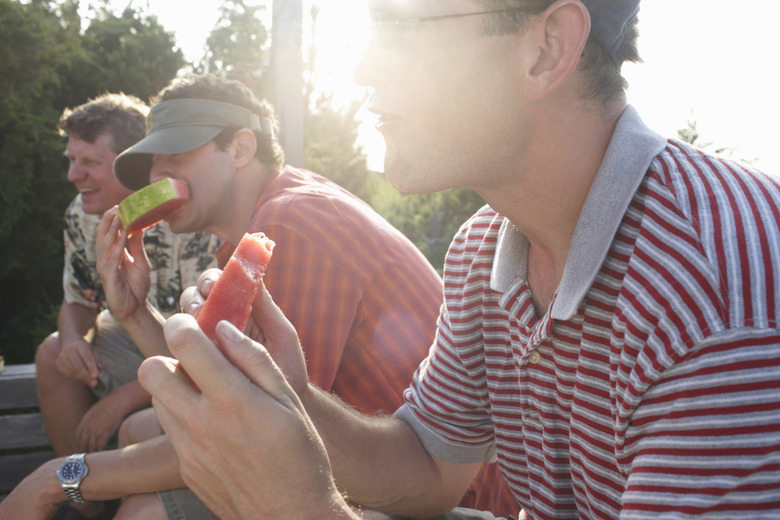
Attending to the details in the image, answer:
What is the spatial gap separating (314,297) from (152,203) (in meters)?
1.35

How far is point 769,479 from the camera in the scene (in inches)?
45.1

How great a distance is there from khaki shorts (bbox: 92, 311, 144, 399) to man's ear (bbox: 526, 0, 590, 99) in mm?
3435

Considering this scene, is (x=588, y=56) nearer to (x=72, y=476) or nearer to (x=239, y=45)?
(x=72, y=476)

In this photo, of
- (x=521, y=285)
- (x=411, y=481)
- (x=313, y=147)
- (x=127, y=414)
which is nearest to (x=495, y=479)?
(x=411, y=481)

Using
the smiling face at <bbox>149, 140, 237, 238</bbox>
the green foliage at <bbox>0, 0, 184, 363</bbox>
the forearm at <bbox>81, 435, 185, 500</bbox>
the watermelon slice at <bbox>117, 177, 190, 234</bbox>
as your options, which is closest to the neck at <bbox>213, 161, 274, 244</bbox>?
the smiling face at <bbox>149, 140, 237, 238</bbox>

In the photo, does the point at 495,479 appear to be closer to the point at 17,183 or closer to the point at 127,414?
the point at 127,414

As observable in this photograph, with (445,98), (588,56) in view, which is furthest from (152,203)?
(588,56)

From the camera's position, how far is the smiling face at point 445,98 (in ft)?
5.81

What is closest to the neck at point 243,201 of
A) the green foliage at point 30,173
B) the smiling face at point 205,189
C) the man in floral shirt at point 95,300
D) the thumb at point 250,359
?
the smiling face at point 205,189

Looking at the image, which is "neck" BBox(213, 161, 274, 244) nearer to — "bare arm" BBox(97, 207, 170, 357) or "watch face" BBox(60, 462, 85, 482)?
"bare arm" BBox(97, 207, 170, 357)

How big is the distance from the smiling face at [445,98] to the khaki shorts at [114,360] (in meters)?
3.06

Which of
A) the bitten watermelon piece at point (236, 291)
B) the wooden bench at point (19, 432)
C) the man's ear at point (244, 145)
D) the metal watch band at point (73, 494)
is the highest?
the man's ear at point (244, 145)

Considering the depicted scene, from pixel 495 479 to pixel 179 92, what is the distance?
9.46 ft

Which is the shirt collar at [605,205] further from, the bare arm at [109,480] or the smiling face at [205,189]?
the smiling face at [205,189]
